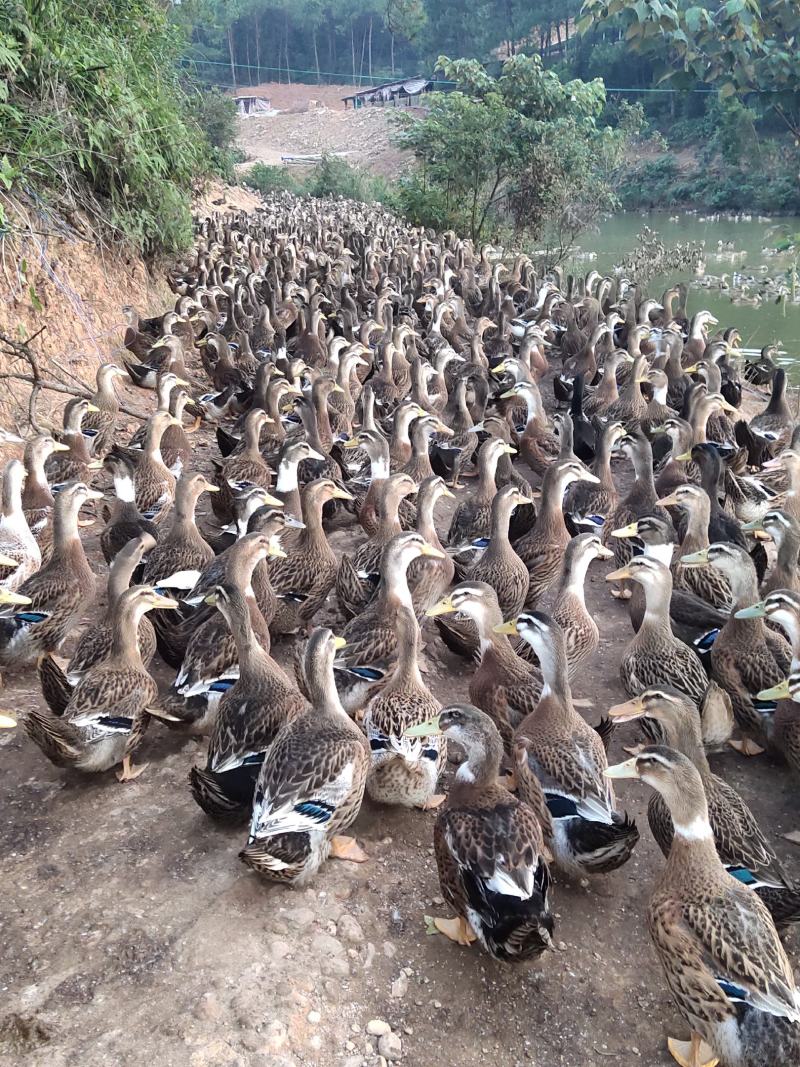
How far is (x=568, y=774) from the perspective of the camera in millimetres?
4012

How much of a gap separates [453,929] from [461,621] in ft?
7.70

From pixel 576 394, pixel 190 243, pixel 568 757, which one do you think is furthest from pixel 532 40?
pixel 568 757

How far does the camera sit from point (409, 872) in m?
4.04

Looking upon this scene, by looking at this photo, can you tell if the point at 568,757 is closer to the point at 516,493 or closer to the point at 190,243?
the point at 516,493

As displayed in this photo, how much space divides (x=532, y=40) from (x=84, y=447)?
7400cm

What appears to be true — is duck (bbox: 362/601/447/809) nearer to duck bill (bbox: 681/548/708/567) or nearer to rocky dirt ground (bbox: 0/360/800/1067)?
rocky dirt ground (bbox: 0/360/800/1067)

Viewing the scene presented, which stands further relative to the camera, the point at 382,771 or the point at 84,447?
the point at 84,447

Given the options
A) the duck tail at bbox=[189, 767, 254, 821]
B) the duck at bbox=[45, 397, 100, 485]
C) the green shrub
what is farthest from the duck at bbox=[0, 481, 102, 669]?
the green shrub

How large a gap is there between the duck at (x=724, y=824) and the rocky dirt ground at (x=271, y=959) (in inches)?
14.5

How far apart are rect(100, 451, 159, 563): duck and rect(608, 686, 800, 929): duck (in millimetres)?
4055

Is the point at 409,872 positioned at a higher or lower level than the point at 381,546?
lower

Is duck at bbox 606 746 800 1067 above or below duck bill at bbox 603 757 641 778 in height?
below

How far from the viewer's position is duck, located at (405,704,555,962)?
3307 millimetres

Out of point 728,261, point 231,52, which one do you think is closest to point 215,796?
point 728,261
